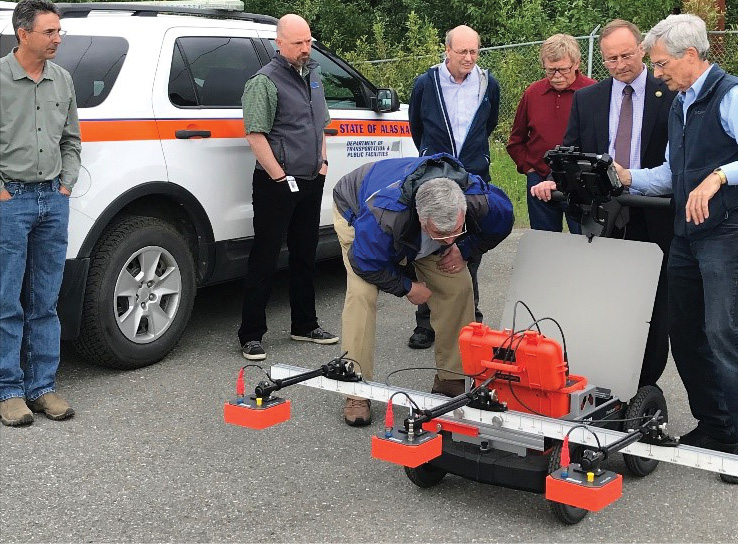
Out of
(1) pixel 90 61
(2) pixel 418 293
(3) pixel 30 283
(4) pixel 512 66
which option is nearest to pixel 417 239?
(2) pixel 418 293

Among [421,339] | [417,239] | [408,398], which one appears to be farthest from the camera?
[421,339]

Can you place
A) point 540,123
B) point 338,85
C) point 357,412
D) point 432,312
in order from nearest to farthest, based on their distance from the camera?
point 357,412 → point 432,312 → point 540,123 → point 338,85

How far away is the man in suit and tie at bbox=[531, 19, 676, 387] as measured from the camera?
479cm

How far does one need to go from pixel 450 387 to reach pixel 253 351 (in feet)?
5.20

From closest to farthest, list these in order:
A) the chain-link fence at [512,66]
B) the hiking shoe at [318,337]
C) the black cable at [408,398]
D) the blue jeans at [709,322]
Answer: the black cable at [408,398] → the blue jeans at [709,322] → the hiking shoe at [318,337] → the chain-link fence at [512,66]

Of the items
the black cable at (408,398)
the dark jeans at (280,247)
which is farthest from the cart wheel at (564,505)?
the dark jeans at (280,247)

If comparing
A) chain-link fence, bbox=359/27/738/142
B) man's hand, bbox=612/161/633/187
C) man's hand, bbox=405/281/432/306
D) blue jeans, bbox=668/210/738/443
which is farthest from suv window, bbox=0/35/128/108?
chain-link fence, bbox=359/27/738/142

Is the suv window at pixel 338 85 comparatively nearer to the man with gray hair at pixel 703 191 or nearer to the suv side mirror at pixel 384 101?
the suv side mirror at pixel 384 101

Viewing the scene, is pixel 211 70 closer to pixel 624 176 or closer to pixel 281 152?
pixel 281 152

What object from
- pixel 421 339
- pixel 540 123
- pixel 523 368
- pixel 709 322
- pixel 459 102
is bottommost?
pixel 421 339

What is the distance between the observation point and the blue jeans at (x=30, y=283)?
504 centimetres

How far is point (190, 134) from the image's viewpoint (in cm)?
600

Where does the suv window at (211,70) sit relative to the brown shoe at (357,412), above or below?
above

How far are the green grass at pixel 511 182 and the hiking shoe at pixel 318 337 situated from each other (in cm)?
407
